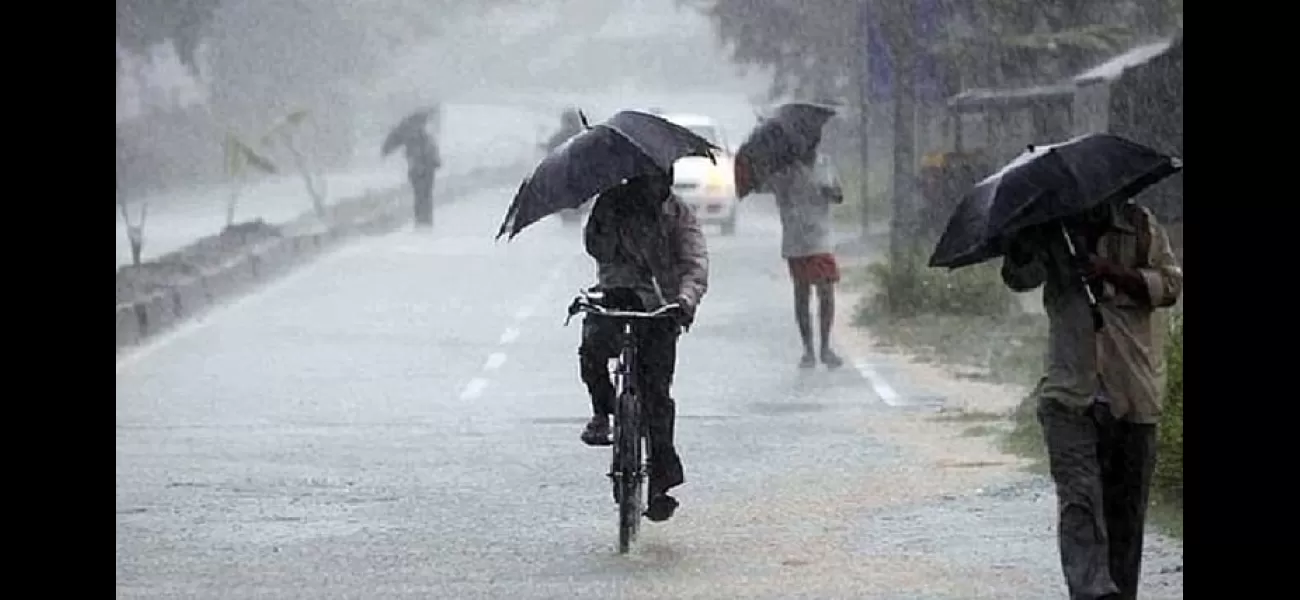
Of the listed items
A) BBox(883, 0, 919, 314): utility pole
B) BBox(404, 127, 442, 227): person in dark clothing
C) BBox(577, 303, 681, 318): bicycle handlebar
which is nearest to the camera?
BBox(577, 303, 681, 318): bicycle handlebar

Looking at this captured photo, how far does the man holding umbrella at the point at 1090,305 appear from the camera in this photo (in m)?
6.60

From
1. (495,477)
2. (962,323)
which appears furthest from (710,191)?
(495,477)

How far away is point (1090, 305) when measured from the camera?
21.6 feet

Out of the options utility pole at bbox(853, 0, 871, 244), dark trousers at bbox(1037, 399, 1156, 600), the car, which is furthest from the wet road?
the car

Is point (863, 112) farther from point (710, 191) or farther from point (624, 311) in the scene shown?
point (624, 311)

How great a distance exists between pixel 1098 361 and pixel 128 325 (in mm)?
11130

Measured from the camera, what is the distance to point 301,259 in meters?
21.8

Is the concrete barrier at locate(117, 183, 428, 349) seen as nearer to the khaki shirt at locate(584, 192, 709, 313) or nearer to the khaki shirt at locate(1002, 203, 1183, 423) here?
the khaki shirt at locate(584, 192, 709, 313)

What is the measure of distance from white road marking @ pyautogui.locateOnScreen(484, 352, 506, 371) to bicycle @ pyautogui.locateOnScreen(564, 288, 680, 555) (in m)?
5.93

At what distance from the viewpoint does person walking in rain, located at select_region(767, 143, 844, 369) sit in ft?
44.3
